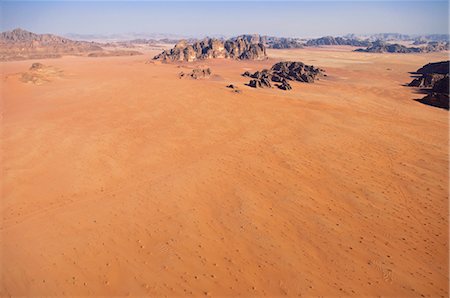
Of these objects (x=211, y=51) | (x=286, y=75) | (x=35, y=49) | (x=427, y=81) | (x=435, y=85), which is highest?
(x=35, y=49)

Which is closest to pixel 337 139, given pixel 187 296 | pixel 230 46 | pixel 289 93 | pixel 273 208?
pixel 273 208

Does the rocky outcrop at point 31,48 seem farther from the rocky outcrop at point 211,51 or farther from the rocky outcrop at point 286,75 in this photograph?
the rocky outcrop at point 286,75

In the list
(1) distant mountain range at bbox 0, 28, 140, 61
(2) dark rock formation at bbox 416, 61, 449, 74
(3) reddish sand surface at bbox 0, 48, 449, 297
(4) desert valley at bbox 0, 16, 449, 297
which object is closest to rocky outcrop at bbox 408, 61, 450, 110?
(2) dark rock formation at bbox 416, 61, 449, 74

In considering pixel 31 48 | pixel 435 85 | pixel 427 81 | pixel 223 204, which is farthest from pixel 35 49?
pixel 435 85

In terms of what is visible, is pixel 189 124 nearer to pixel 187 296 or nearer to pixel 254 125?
pixel 254 125

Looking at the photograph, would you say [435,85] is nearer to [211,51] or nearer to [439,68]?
[439,68]

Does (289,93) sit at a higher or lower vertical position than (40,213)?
higher

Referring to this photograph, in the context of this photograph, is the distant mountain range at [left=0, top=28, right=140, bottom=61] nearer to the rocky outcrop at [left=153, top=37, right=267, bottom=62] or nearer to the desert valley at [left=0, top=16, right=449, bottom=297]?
the rocky outcrop at [left=153, top=37, right=267, bottom=62]
